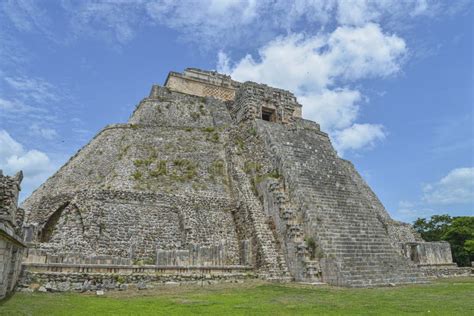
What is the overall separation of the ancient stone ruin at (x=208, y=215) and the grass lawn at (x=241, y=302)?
4.35 feet

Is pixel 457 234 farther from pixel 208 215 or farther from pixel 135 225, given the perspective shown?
pixel 135 225

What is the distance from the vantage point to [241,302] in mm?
8367

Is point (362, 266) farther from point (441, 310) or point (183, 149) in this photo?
point (183, 149)

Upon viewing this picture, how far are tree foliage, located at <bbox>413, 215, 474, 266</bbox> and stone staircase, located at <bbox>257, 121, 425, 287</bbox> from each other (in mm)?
19748

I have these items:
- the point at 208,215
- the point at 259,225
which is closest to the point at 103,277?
the point at 208,215

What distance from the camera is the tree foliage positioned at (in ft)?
100

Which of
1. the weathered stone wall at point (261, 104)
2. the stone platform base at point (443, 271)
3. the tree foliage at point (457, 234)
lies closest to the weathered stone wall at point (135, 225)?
the weathered stone wall at point (261, 104)

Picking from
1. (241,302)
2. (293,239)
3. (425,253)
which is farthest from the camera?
(425,253)

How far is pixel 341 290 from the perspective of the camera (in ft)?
36.1

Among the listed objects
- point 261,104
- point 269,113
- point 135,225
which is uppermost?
point 261,104

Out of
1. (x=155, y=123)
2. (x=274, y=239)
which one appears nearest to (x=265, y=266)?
(x=274, y=239)

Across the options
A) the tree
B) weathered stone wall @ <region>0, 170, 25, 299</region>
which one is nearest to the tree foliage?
the tree

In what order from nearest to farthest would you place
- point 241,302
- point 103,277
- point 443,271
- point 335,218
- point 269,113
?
point 241,302 → point 103,277 → point 335,218 → point 443,271 → point 269,113

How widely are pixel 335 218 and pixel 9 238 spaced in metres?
11.1
